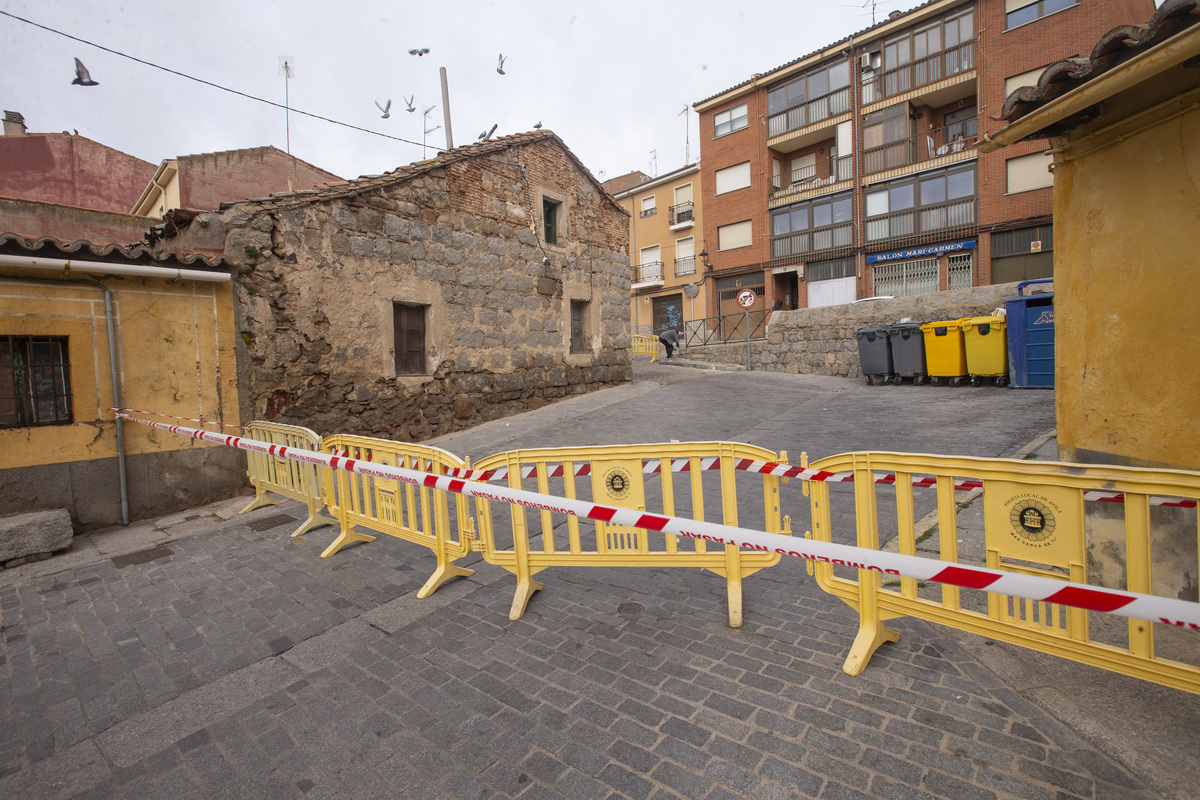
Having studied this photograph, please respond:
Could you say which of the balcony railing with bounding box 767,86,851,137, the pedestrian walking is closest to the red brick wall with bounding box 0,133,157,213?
the pedestrian walking

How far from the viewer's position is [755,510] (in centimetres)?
520

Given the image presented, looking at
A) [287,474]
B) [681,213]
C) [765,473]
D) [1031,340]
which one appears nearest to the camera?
[765,473]

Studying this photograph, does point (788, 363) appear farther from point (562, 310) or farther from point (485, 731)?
point (485, 731)

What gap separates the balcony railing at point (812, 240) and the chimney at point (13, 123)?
28065mm

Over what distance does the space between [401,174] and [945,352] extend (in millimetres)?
11389

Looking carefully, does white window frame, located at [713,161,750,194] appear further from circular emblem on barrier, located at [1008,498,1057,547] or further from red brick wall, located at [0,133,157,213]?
circular emblem on barrier, located at [1008,498,1057,547]

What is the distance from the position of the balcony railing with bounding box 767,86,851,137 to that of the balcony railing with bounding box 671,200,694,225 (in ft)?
19.5

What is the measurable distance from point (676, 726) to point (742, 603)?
1.20m

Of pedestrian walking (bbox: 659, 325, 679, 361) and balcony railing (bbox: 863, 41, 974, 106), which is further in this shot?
balcony railing (bbox: 863, 41, 974, 106)

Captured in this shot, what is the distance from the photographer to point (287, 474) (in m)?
5.91

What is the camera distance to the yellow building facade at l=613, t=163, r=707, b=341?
30.5 m

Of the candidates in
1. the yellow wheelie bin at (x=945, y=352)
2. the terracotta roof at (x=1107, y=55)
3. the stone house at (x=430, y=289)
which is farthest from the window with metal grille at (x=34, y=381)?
the yellow wheelie bin at (x=945, y=352)

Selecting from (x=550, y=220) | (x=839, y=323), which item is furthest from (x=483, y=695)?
(x=839, y=323)

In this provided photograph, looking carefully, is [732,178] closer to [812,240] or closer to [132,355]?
[812,240]
